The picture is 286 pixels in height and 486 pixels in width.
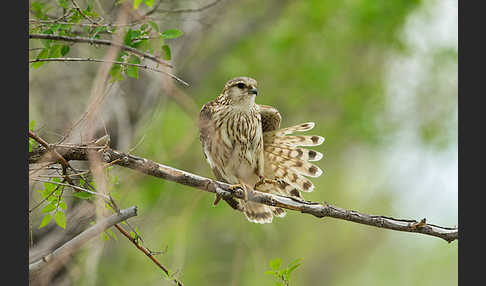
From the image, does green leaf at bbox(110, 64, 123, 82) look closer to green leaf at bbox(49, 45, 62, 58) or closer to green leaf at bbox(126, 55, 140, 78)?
green leaf at bbox(126, 55, 140, 78)

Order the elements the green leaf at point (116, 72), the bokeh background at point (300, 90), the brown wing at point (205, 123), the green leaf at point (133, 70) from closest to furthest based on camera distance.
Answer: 1. the green leaf at point (133, 70)
2. the green leaf at point (116, 72)
3. the brown wing at point (205, 123)
4. the bokeh background at point (300, 90)

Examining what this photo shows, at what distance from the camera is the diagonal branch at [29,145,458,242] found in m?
2.84

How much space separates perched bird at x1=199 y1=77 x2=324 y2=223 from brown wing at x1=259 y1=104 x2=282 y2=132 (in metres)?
0.02

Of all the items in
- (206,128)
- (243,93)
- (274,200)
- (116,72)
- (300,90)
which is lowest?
(274,200)

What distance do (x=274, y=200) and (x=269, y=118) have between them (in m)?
1.56

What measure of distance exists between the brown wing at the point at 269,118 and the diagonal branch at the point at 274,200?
138 centimetres

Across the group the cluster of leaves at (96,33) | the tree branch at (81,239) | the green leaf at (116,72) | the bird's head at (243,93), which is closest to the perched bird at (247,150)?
the bird's head at (243,93)

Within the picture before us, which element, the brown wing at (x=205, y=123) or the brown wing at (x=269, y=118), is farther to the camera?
the brown wing at (x=269, y=118)

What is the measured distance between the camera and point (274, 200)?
3.33 m

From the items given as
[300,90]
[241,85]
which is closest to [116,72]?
[241,85]

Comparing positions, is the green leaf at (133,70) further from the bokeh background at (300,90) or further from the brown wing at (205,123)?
the bokeh background at (300,90)

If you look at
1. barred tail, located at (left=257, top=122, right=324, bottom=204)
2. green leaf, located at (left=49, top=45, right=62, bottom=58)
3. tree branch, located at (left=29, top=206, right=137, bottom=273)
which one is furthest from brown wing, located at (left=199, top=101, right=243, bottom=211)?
tree branch, located at (left=29, top=206, right=137, bottom=273)

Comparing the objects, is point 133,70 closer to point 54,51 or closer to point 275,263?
point 54,51

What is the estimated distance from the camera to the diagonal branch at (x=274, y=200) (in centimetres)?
284
